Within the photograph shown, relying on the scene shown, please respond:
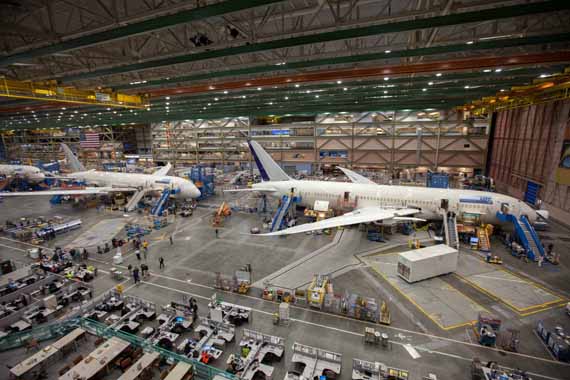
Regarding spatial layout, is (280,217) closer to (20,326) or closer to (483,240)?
(483,240)

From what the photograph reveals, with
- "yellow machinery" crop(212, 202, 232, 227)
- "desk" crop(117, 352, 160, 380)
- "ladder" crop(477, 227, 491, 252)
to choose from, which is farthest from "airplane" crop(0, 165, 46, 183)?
"ladder" crop(477, 227, 491, 252)

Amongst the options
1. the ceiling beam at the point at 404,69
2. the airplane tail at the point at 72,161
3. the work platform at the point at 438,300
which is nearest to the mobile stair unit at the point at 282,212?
the work platform at the point at 438,300

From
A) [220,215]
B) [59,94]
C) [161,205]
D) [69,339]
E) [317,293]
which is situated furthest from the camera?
[161,205]

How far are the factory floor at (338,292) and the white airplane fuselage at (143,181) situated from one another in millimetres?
8690

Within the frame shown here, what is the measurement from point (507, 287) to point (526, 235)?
7829 mm

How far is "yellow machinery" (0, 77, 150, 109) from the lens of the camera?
21766mm

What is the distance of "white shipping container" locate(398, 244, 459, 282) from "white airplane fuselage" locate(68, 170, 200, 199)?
2870cm

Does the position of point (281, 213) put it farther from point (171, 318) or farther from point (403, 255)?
point (171, 318)

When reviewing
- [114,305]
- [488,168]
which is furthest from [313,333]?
[488,168]

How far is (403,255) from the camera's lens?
18.5m

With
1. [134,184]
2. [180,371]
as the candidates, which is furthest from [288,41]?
[134,184]

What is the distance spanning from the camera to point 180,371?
400 inches

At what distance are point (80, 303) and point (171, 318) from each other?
714 cm

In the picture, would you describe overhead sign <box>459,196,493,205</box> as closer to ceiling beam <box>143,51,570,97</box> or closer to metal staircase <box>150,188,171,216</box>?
ceiling beam <box>143,51,570,97</box>
